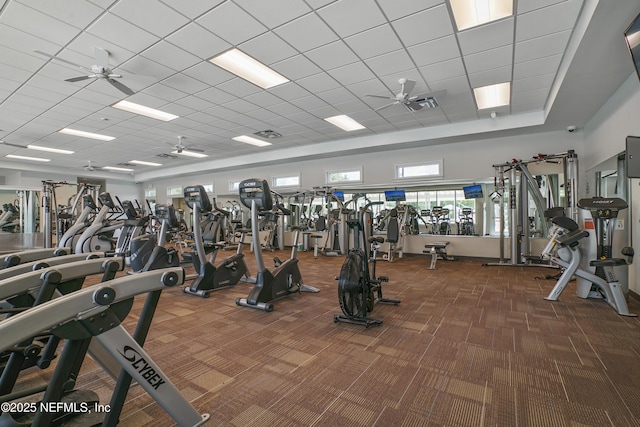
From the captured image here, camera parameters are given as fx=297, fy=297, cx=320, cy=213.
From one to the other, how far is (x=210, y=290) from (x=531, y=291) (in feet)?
15.5

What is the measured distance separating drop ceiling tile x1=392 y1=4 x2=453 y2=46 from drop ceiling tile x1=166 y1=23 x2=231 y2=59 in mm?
2177

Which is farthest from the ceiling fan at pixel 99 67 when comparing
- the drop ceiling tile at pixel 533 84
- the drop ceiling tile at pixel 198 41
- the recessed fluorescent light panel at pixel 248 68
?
the drop ceiling tile at pixel 533 84

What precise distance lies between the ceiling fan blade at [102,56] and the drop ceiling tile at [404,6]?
3.45m

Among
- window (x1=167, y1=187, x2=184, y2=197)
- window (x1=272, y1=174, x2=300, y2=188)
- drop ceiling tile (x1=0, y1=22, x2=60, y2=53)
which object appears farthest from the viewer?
window (x1=167, y1=187, x2=184, y2=197)

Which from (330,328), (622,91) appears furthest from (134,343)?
(622,91)

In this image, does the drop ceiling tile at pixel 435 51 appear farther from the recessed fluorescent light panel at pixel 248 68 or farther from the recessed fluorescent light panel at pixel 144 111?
the recessed fluorescent light panel at pixel 144 111

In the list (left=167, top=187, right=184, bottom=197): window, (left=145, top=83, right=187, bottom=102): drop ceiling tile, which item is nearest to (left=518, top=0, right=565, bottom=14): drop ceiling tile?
(left=145, top=83, right=187, bottom=102): drop ceiling tile

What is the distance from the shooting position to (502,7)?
125 inches

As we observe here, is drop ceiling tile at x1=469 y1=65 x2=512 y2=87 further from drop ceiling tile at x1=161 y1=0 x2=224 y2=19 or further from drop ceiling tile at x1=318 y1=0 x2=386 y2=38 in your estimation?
drop ceiling tile at x1=161 y1=0 x2=224 y2=19

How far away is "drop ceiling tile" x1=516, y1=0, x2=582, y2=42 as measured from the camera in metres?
3.08

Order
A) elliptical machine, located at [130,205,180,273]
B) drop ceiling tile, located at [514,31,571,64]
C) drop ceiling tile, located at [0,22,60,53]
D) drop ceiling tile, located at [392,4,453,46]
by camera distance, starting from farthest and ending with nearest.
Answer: elliptical machine, located at [130,205,180,273] → drop ceiling tile, located at [514,31,571,64] → drop ceiling tile, located at [0,22,60,53] → drop ceiling tile, located at [392,4,453,46]

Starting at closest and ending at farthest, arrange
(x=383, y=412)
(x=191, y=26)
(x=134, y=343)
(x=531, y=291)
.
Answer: (x=134, y=343), (x=383, y=412), (x=191, y=26), (x=531, y=291)

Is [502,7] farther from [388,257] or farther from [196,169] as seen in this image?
[196,169]

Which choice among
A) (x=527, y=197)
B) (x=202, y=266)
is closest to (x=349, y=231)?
(x=202, y=266)
